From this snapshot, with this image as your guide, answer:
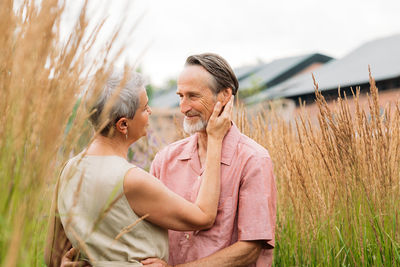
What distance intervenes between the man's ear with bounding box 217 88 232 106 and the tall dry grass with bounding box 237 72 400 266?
0.56 meters

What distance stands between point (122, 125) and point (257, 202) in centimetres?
87

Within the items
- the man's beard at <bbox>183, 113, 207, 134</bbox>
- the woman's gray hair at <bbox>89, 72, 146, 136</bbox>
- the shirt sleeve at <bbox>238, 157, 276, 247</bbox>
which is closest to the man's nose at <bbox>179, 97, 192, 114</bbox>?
the man's beard at <bbox>183, 113, 207, 134</bbox>

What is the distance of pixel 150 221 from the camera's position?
6.06 feet

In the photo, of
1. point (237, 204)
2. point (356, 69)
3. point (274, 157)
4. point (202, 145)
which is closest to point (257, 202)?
point (237, 204)

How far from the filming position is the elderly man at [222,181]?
7.07 ft

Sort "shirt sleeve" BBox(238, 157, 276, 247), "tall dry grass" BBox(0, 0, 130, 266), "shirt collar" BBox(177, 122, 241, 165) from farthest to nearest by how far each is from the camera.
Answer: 1. "shirt collar" BBox(177, 122, 241, 165)
2. "shirt sleeve" BBox(238, 157, 276, 247)
3. "tall dry grass" BBox(0, 0, 130, 266)

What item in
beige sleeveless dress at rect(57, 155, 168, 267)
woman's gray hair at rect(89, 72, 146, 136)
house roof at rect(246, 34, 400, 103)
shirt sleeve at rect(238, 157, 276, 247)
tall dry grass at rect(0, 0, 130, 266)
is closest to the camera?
tall dry grass at rect(0, 0, 130, 266)

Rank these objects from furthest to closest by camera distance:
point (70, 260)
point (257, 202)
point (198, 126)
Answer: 1. point (198, 126)
2. point (257, 202)
3. point (70, 260)

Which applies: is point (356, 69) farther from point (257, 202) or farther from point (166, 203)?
point (166, 203)

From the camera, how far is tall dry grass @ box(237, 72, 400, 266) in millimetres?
2389

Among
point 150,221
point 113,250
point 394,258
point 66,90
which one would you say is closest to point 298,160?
point 394,258

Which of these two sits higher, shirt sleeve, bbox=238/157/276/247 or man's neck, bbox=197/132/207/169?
man's neck, bbox=197/132/207/169

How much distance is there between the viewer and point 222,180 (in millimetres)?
2316

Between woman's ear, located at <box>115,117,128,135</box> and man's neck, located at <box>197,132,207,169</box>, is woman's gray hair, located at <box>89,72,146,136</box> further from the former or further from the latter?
man's neck, located at <box>197,132,207,169</box>
